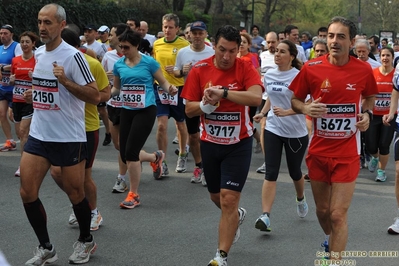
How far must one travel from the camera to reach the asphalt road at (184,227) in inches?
250

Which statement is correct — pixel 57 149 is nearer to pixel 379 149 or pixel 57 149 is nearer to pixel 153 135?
pixel 379 149

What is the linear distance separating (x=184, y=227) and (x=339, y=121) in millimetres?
2438

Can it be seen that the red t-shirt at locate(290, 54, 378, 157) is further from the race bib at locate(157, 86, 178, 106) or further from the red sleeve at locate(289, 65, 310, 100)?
the race bib at locate(157, 86, 178, 106)

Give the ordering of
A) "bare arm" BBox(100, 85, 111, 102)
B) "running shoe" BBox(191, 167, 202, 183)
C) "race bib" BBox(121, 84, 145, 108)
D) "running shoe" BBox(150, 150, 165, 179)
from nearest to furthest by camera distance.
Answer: "bare arm" BBox(100, 85, 111, 102), "race bib" BBox(121, 84, 145, 108), "running shoe" BBox(150, 150, 165, 179), "running shoe" BBox(191, 167, 202, 183)

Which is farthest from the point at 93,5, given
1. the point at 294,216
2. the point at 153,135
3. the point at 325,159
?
the point at 325,159

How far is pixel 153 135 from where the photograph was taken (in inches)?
574

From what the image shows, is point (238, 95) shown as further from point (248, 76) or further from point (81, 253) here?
point (81, 253)

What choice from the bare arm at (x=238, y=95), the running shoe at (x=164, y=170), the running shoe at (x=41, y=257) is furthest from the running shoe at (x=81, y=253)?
the running shoe at (x=164, y=170)

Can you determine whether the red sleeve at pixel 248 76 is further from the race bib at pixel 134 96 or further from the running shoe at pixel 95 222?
the race bib at pixel 134 96

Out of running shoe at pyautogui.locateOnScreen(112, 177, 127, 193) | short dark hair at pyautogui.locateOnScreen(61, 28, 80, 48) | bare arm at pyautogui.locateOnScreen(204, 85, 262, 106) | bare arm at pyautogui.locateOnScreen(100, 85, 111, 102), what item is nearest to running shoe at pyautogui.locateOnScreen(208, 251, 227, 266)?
bare arm at pyautogui.locateOnScreen(204, 85, 262, 106)

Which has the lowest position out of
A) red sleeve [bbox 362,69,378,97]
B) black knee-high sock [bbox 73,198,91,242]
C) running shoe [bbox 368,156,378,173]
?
running shoe [bbox 368,156,378,173]

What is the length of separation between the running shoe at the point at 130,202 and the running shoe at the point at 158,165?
4.18ft

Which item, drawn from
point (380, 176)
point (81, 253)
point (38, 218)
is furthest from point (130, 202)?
point (380, 176)

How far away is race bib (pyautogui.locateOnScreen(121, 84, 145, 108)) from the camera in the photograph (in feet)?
27.8
